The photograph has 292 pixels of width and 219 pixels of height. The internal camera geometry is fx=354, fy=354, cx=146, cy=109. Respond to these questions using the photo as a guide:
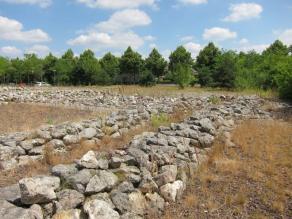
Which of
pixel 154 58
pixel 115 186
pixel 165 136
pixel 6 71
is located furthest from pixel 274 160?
pixel 6 71

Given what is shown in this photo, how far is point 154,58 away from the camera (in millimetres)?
57938

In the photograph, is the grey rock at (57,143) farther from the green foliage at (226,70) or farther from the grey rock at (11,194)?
the green foliage at (226,70)

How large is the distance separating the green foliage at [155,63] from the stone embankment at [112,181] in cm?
4841

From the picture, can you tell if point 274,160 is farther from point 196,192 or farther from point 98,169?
point 98,169

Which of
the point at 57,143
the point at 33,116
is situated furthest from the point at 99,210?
the point at 33,116

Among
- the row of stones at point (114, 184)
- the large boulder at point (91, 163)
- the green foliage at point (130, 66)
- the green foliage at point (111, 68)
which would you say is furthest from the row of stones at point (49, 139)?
the green foliage at point (130, 66)

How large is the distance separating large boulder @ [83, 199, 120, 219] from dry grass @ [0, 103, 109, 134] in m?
8.94

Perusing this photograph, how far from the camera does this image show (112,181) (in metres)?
5.80

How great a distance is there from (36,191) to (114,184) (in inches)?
54.1

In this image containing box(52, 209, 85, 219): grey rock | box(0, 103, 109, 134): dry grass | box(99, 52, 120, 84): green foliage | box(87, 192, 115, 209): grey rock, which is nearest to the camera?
box(52, 209, 85, 219): grey rock

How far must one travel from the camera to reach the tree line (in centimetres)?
3547

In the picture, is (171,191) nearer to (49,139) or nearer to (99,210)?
(99,210)

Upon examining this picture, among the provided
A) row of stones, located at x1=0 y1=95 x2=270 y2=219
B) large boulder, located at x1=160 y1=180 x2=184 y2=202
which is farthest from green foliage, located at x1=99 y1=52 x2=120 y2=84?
large boulder, located at x1=160 y1=180 x2=184 y2=202

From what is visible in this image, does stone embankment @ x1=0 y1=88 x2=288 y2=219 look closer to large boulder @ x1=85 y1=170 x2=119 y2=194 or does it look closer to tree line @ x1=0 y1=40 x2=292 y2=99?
large boulder @ x1=85 y1=170 x2=119 y2=194
